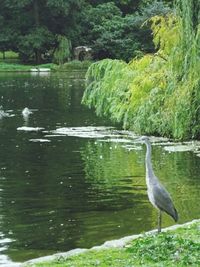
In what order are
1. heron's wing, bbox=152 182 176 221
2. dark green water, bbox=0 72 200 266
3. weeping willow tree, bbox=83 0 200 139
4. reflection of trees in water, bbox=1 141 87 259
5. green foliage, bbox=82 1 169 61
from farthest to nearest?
green foliage, bbox=82 1 169 61 → weeping willow tree, bbox=83 0 200 139 → dark green water, bbox=0 72 200 266 → reflection of trees in water, bbox=1 141 87 259 → heron's wing, bbox=152 182 176 221

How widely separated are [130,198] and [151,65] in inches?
479

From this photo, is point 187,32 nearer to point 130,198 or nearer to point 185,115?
point 185,115

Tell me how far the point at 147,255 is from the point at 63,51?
70.9 m

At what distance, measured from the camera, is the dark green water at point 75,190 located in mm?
14062

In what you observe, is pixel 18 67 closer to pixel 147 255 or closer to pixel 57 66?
pixel 57 66

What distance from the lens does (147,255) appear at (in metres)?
10.4

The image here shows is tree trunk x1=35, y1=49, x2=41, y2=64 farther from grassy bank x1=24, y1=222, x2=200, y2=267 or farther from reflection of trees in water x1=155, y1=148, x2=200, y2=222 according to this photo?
grassy bank x1=24, y1=222, x2=200, y2=267

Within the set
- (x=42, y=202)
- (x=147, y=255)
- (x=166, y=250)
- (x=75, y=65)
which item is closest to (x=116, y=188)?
(x=42, y=202)

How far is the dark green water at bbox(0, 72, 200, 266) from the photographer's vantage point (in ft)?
46.1

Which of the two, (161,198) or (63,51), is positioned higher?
(161,198)

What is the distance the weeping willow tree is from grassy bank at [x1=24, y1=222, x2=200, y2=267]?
14187 millimetres

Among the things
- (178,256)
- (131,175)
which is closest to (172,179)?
(131,175)

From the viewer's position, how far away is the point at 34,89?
176ft

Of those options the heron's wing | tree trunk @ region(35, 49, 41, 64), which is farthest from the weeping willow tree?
tree trunk @ region(35, 49, 41, 64)
